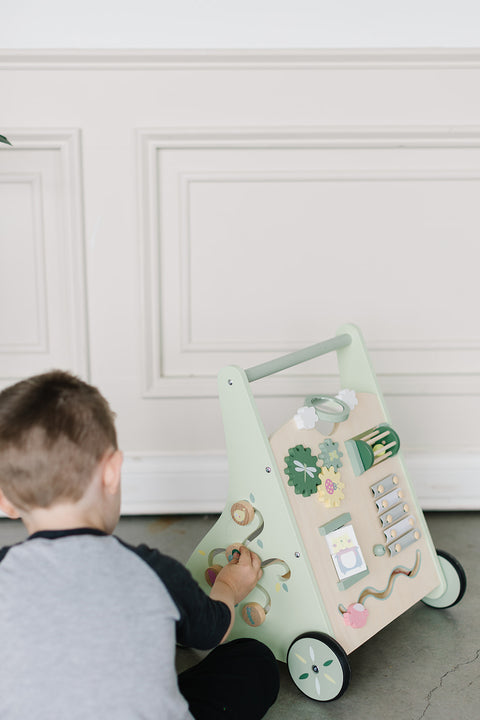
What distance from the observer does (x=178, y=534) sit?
138cm

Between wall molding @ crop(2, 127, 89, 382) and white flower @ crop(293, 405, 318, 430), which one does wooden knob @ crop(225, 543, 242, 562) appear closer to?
white flower @ crop(293, 405, 318, 430)

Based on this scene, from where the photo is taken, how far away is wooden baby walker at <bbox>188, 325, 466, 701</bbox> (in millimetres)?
893

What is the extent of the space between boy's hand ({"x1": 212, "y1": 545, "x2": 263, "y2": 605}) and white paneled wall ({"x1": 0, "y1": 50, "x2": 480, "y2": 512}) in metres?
0.54

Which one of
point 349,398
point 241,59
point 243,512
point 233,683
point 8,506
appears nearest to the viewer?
point 8,506

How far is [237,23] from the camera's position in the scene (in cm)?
133

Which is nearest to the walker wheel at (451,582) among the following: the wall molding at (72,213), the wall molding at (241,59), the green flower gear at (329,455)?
the green flower gear at (329,455)

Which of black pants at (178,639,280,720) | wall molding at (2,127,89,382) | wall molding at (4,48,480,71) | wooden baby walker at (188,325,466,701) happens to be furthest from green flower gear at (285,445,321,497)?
wall molding at (4,48,480,71)

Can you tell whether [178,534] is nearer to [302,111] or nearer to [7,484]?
[7,484]

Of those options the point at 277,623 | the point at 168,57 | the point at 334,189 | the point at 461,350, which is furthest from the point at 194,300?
the point at 277,623

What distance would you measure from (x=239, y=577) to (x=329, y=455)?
8.5 inches

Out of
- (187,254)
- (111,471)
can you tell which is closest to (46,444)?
(111,471)

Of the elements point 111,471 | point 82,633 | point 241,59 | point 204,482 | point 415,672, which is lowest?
point 415,672

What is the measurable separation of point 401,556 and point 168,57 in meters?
1.04

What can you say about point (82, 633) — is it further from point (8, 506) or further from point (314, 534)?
point (314, 534)
